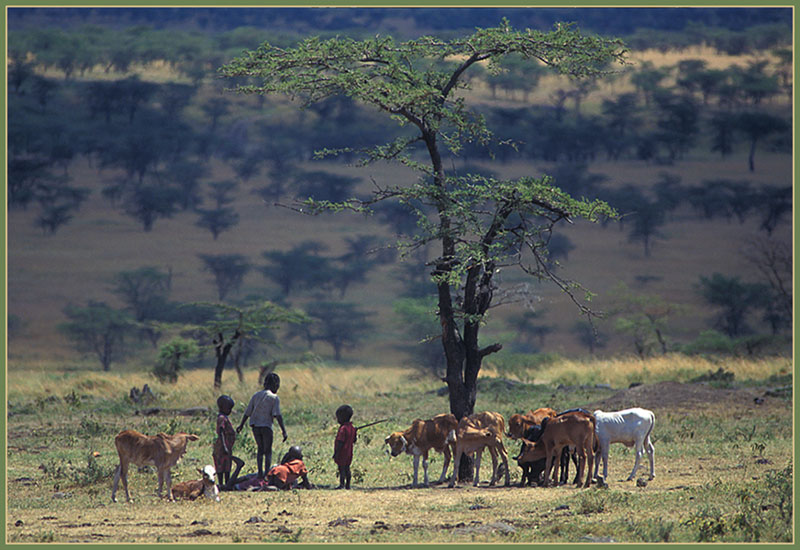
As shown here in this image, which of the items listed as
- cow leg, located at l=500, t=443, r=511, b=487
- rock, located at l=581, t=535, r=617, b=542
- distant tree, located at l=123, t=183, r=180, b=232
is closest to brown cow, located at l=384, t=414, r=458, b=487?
cow leg, located at l=500, t=443, r=511, b=487

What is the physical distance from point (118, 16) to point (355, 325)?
2316 inches

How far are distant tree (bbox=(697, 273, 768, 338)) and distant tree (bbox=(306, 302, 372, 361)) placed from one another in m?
20.5

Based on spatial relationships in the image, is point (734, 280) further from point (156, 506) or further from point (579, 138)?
point (156, 506)

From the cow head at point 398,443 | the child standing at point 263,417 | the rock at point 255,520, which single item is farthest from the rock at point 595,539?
the child standing at point 263,417

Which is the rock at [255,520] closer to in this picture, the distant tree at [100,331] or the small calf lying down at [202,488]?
the small calf lying down at [202,488]

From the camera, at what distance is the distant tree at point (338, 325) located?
63.2m

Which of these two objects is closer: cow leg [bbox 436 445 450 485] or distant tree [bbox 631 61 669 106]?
cow leg [bbox 436 445 450 485]

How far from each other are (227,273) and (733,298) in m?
31.7

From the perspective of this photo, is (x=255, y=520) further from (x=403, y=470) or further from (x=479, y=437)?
(x=403, y=470)

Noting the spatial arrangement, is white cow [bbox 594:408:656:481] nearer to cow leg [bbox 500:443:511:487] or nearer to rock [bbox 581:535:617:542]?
cow leg [bbox 500:443:511:487]

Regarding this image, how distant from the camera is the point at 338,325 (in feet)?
208

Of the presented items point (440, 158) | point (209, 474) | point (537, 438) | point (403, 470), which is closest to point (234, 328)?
point (403, 470)

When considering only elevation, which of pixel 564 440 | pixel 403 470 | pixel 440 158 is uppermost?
pixel 440 158

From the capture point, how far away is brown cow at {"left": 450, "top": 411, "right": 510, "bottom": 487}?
1289cm
